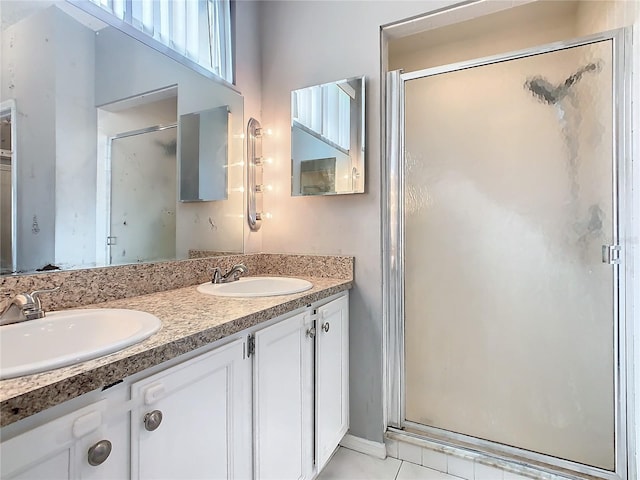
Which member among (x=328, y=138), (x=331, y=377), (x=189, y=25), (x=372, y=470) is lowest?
(x=372, y=470)

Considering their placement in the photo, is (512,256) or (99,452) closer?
(99,452)

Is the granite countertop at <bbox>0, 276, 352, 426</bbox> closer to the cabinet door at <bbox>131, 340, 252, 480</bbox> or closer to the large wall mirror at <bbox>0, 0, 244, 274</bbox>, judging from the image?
the cabinet door at <bbox>131, 340, 252, 480</bbox>

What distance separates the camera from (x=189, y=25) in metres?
1.51

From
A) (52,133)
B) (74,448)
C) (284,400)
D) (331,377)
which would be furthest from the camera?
(331,377)

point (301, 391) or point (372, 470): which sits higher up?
point (301, 391)

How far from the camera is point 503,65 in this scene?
1540 mm

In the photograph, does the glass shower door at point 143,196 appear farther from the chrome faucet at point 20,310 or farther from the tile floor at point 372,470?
the tile floor at point 372,470

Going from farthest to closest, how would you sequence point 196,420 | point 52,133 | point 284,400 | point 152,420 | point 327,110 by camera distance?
point 327,110 → point 284,400 → point 52,133 → point 196,420 → point 152,420

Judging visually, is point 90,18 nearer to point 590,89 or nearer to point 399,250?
point 399,250

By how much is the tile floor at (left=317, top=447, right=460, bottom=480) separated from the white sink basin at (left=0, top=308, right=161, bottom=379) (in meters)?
1.16

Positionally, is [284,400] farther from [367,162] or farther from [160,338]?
[367,162]

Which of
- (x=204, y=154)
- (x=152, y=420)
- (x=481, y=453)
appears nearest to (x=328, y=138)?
(x=204, y=154)

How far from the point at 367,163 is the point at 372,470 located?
4.76ft

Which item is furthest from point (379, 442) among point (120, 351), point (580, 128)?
point (580, 128)
